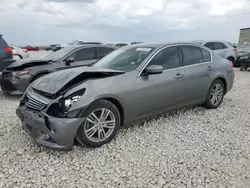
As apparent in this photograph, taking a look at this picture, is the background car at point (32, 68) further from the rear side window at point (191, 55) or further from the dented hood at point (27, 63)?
the rear side window at point (191, 55)

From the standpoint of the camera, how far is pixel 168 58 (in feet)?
14.4

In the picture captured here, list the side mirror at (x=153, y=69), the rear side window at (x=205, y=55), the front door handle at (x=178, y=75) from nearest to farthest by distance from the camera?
1. the side mirror at (x=153, y=69)
2. the front door handle at (x=178, y=75)
3. the rear side window at (x=205, y=55)

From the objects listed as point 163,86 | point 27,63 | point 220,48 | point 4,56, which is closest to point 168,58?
point 163,86

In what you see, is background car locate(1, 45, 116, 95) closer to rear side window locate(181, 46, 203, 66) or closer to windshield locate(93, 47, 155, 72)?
windshield locate(93, 47, 155, 72)

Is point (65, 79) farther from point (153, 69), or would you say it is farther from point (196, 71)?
point (196, 71)

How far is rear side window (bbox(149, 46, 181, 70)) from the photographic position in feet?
13.7

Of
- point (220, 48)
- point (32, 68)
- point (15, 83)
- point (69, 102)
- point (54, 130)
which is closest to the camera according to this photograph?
point (54, 130)

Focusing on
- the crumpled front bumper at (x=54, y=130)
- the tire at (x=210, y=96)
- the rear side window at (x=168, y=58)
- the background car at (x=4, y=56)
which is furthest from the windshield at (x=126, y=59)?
the background car at (x=4, y=56)

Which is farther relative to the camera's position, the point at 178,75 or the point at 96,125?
the point at 178,75

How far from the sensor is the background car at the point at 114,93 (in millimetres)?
3109

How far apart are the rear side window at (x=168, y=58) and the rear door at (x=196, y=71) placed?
0.66ft

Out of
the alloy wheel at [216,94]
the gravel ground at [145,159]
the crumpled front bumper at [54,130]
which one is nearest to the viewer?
the gravel ground at [145,159]

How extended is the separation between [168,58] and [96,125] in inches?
75.8

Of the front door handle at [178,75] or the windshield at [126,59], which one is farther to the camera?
the front door handle at [178,75]
